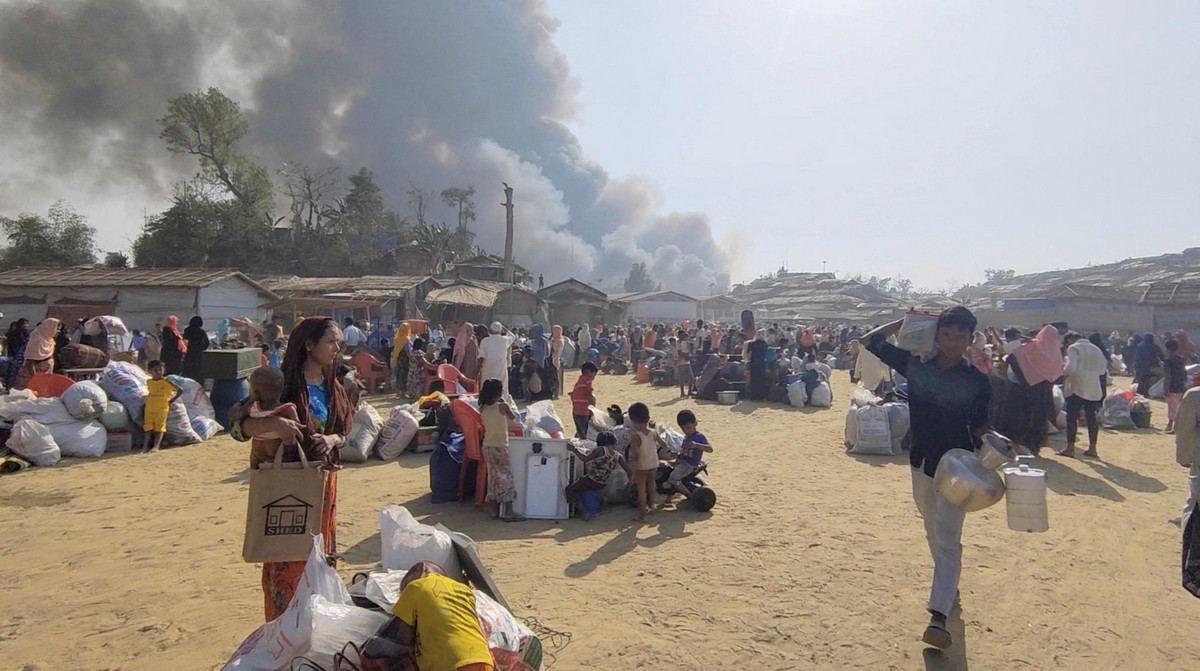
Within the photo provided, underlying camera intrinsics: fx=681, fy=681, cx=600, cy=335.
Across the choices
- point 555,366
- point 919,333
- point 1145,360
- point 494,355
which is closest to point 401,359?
point 555,366

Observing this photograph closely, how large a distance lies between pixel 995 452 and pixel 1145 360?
12848 mm

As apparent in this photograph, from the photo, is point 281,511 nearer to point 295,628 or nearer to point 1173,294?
point 295,628

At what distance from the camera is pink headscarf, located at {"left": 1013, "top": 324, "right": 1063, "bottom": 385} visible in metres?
8.13

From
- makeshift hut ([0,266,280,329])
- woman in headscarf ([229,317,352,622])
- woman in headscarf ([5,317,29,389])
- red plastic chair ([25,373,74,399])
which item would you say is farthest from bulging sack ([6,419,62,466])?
makeshift hut ([0,266,280,329])

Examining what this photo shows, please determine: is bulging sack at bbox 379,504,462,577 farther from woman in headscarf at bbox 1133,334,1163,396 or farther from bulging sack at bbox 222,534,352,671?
woman in headscarf at bbox 1133,334,1163,396

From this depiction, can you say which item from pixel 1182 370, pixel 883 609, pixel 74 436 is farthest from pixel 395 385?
pixel 1182 370

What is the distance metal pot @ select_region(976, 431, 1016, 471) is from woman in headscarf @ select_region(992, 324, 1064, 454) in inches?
232

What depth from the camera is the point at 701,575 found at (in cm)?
438

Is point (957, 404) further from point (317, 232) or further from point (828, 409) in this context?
point (317, 232)

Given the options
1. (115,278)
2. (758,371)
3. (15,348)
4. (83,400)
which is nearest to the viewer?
(83,400)

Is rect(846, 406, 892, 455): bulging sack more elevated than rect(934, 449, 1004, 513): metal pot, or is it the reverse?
rect(934, 449, 1004, 513): metal pot

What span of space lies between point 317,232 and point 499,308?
Result: 19.6 metres

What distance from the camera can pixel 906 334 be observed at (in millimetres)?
3631

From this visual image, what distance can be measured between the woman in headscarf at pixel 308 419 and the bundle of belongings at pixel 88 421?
6.66m
